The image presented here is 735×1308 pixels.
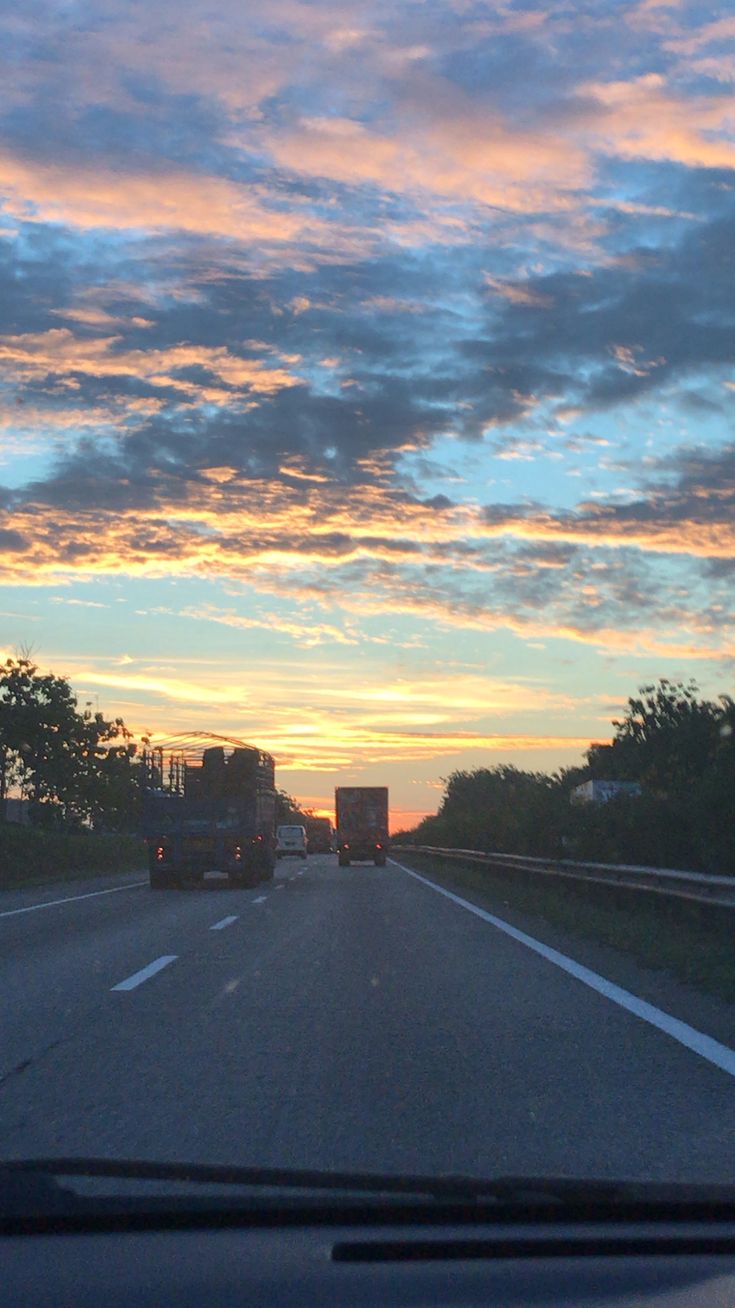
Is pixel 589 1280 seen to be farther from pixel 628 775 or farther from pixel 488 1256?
pixel 628 775

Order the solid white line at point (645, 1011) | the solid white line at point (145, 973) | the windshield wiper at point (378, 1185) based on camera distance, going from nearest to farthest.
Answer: the windshield wiper at point (378, 1185) < the solid white line at point (645, 1011) < the solid white line at point (145, 973)

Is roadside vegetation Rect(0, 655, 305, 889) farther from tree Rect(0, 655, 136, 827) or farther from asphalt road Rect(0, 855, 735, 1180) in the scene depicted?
asphalt road Rect(0, 855, 735, 1180)

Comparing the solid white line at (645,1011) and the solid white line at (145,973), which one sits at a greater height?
the solid white line at (145,973)

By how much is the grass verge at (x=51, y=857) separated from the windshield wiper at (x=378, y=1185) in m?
31.4

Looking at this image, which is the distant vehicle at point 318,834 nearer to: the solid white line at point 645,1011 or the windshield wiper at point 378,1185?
the solid white line at point 645,1011

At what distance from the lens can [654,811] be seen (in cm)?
2623

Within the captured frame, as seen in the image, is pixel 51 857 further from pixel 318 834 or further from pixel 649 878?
pixel 318 834

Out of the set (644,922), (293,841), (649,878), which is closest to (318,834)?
(293,841)

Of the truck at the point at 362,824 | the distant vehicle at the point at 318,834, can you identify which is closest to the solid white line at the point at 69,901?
the truck at the point at 362,824

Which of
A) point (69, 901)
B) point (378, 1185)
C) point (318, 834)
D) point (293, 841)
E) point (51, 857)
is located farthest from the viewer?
point (318, 834)

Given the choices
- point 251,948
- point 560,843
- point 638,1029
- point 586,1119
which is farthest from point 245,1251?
point 560,843

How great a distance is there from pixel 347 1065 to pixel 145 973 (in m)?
5.01

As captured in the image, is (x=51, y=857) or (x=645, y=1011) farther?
(x=51, y=857)

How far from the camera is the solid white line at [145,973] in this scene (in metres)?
11.6
